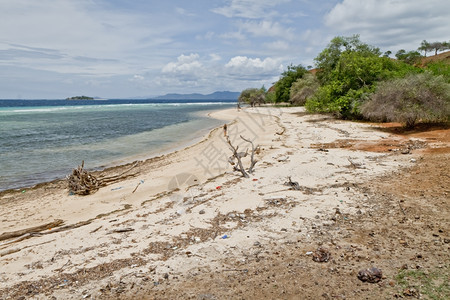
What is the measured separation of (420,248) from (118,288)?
4.84 metres

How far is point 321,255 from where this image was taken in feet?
14.5

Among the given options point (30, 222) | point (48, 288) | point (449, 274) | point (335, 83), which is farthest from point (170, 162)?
point (335, 83)

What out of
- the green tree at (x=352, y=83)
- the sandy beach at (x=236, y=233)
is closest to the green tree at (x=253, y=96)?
the green tree at (x=352, y=83)

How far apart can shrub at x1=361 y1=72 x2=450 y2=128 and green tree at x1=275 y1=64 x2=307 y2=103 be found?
35.0 m

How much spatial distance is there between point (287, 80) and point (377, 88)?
3327 cm

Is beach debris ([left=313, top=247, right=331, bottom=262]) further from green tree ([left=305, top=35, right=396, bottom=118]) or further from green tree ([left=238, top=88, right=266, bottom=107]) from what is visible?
green tree ([left=238, top=88, right=266, bottom=107])

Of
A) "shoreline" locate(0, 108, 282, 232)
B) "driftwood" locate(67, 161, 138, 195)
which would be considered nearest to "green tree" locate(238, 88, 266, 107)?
"shoreline" locate(0, 108, 282, 232)

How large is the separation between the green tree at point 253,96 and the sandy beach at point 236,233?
5391 cm

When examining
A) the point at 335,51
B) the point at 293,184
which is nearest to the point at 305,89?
the point at 335,51

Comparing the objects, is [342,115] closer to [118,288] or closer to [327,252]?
[327,252]

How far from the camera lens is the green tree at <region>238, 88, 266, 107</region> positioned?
6293 cm

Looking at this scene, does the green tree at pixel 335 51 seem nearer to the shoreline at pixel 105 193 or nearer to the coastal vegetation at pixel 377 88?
the coastal vegetation at pixel 377 88

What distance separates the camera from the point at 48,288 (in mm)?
4160

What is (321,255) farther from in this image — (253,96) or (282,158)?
(253,96)
